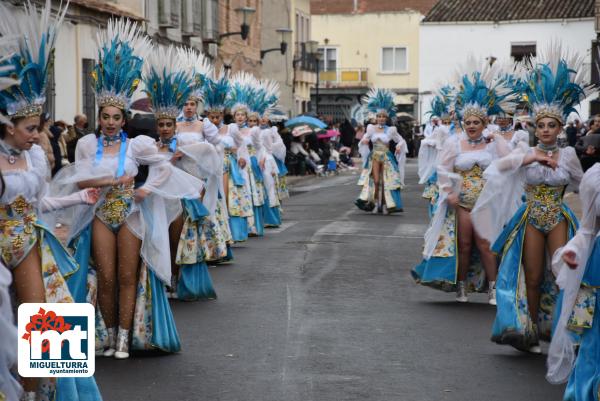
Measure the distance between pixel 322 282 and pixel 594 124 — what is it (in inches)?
448

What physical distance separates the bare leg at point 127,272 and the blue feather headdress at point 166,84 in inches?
96.5

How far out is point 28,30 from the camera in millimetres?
6824

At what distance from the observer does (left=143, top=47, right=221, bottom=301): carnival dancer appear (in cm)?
1090

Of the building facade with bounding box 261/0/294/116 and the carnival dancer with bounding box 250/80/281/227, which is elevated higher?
the building facade with bounding box 261/0/294/116

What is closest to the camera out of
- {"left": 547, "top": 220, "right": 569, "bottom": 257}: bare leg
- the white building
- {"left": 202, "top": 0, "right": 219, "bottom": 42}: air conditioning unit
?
{"left": 547, "top": 220, "right": 569, "bottom": 257}: bare leg

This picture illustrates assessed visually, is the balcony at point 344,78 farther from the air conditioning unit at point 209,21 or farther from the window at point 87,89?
the window at point 87,89

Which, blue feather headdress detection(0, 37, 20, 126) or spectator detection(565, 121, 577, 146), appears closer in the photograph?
Result: blue feather headdress detection(0, 37, 20, 126)

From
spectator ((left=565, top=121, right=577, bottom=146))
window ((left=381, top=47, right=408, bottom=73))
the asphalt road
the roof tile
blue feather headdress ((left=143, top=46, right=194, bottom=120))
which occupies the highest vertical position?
the roof tile

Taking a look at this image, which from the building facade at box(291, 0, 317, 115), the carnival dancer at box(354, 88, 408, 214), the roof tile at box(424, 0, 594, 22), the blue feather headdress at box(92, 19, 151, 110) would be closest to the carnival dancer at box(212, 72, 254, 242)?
the carnival dancer at box(354, 88, 408, 214)

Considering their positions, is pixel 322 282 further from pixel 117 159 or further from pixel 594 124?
pixel 594 124

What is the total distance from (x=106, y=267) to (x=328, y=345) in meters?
1.78

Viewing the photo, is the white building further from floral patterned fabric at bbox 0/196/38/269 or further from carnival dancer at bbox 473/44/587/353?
floral patterned fabric at bbox 0/196/38/269

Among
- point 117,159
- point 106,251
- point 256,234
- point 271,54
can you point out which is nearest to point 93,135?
point 117,159

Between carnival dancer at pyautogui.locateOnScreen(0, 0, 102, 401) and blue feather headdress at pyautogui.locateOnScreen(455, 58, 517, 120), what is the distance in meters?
5.53
